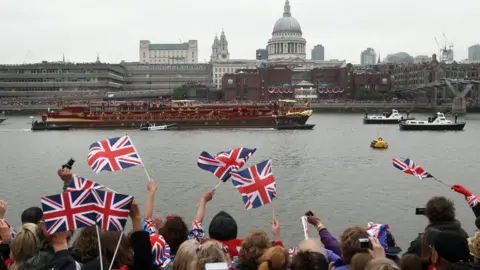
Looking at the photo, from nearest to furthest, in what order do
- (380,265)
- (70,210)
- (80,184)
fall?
1. (380,265)
2. (70,210)
3. (80,184)

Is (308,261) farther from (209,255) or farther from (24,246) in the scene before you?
(24,246)

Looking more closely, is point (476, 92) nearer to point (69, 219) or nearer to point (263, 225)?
point (263, 225)

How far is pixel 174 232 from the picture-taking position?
7148 millimetres

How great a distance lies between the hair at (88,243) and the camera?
615 cm

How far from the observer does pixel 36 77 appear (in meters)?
145

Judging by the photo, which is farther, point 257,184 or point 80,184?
point 257,184

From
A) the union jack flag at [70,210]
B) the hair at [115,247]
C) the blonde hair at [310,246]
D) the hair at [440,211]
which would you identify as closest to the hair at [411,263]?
the blonde hair at [310,246]

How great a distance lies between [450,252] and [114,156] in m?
5.68

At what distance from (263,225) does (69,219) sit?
12.0 metres

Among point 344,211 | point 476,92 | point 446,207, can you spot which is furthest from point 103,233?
point 476,92

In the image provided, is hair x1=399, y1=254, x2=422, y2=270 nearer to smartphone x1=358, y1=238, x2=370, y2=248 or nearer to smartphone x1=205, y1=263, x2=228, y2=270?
smartphone x1=358, y1=238, x2=370, y2=248

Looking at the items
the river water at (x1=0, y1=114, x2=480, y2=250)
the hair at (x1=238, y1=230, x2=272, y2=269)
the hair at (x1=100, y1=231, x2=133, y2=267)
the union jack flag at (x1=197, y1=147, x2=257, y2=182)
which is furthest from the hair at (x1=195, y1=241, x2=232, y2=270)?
the river water at (x1=0, y1=114, x2=480, y2=250)

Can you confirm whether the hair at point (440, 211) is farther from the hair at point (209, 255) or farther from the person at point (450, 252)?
the hair at point (209, 255)

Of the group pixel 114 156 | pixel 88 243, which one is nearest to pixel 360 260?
pixel 88 243
